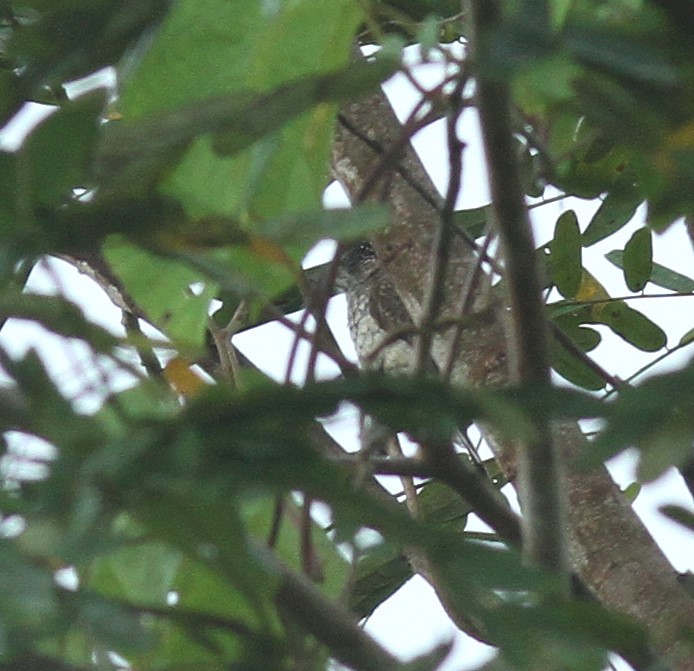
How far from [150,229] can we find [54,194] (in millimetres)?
31

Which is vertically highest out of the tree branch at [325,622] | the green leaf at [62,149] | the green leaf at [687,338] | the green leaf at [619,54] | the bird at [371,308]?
the bird at [371,308]

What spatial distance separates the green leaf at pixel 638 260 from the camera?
3.60ft

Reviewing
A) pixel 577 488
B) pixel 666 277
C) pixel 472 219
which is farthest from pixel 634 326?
pixel 577 488

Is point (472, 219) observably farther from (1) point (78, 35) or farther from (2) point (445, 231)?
(1) point (78, 35)

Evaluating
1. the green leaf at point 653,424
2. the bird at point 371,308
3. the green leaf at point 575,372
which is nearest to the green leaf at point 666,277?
the green leaf at point 575,372

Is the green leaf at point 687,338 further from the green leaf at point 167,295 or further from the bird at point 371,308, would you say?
the green leaf at point 167,295

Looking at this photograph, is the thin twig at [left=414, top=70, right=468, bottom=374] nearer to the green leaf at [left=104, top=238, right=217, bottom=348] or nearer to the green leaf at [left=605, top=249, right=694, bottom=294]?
the green leaf at [left=104, top=238, right=217, bottom=348]

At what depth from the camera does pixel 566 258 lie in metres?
1.07

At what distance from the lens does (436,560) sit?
A: 0.93 ft

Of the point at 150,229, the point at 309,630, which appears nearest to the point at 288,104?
the point at 150,229

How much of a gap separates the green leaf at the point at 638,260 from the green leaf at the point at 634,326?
4cm

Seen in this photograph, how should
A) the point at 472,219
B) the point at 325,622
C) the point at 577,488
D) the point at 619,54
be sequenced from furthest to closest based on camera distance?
the point at 472,219 → the point at 577,488 → the point at 325,622 → the point at 619,54

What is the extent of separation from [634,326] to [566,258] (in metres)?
0.15

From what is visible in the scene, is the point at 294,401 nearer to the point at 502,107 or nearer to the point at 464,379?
the point at 502,107
